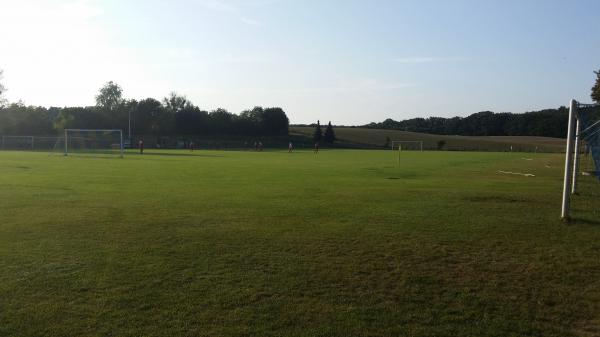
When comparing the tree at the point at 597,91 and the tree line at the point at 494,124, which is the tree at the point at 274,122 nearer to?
the tree line at the point at 494,124

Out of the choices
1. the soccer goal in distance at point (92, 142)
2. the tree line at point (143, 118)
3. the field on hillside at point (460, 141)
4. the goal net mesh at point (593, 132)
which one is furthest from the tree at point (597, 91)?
the tree line at point (143, 118)

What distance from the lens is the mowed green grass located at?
5316mm

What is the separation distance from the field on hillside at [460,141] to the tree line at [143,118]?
16588 millimetres

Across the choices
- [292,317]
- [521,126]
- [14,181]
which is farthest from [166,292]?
[521,126]

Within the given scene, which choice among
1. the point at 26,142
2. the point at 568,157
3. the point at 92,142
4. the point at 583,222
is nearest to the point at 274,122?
the point at 26,142

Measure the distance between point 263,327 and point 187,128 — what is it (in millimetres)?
124804

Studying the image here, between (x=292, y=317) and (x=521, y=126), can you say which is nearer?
(x=292, y=317)

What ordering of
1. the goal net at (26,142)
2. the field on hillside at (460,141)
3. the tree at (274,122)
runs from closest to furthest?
the goal net at (26,142) → the field on hillside at (460,141) → the tree at (274,122)

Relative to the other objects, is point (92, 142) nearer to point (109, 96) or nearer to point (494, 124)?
point (109, 96)

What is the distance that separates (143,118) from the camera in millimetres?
121750

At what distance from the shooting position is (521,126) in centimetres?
14800

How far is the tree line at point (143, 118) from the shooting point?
9400cm

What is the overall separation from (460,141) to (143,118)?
274ft

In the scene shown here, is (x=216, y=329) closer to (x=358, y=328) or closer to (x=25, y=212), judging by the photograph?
(x=358, y=328)
